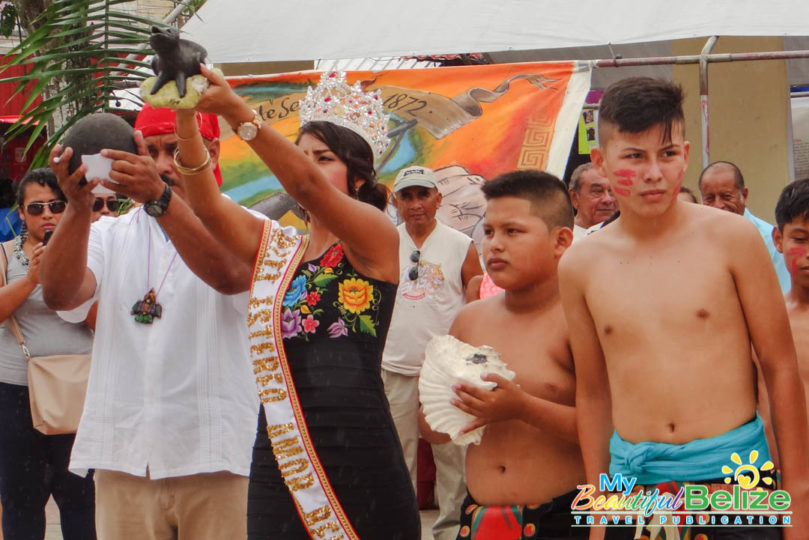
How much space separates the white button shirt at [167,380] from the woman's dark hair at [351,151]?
0.52 metres

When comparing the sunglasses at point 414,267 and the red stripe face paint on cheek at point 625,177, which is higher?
the sunglasses at point 414,267

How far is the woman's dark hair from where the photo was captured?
3311mm

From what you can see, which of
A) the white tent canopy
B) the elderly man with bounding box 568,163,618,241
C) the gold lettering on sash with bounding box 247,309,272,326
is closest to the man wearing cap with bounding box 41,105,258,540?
the gold lettering on sash with bounding box 247,309,272,326

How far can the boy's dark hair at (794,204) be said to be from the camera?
400cm

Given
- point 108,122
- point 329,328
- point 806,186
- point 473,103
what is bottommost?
point 329,328

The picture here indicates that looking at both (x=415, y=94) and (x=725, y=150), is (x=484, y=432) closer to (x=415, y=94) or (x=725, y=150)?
(x=415, y=94)

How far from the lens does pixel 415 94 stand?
7098mm

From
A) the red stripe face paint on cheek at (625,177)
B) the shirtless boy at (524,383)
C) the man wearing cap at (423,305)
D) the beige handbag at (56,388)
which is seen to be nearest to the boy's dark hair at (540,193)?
the shirtless boy at (524,383)

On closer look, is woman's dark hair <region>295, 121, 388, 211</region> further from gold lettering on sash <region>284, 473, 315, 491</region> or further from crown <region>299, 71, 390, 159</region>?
gold lettering on sash <region>284, 473, 315, 491</region>

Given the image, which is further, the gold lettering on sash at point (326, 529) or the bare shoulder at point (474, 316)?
the bare shoulder at point (474, 316)

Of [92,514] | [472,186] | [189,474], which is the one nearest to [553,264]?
[189,474]

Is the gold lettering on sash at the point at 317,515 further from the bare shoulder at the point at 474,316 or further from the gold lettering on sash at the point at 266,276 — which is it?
the bare shoulder at the point at 474,316

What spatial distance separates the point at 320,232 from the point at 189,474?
0.85m

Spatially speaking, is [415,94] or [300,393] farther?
[415,94]
